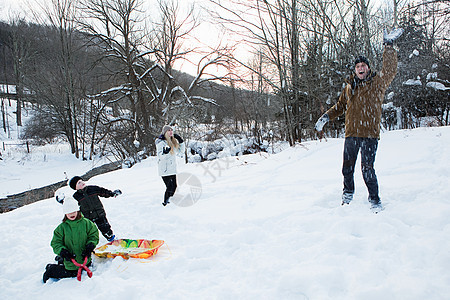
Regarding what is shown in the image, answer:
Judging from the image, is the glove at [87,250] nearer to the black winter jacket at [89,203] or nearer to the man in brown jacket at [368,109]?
the black winter jacket at [89,203]

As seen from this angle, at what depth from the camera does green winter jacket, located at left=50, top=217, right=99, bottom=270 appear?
2.93 meters

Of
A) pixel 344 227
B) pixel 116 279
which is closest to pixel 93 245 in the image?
pixel 116 279

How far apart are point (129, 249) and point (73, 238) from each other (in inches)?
25.9

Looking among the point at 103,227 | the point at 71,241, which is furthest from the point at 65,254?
the point at 103,227

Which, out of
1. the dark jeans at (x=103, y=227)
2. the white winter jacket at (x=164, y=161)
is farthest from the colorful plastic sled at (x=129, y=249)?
the white winter jacket at (x=164, y=161)

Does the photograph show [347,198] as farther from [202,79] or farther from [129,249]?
[202,79]

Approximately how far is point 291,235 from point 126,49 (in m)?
18.6

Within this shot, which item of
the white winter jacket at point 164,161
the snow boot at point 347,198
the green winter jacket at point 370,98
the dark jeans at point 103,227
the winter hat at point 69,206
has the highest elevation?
the green winter jacket at point 370,98

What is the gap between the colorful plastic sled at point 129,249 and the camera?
10.2 feet

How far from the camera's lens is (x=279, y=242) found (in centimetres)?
303

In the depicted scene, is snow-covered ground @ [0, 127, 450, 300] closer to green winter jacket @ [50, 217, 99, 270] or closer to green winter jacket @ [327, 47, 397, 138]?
green winter jacket @ [50, 217, 99, 270]

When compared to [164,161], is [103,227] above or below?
A: below

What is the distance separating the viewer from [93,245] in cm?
302

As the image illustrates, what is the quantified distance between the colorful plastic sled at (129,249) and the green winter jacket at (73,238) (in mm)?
246
